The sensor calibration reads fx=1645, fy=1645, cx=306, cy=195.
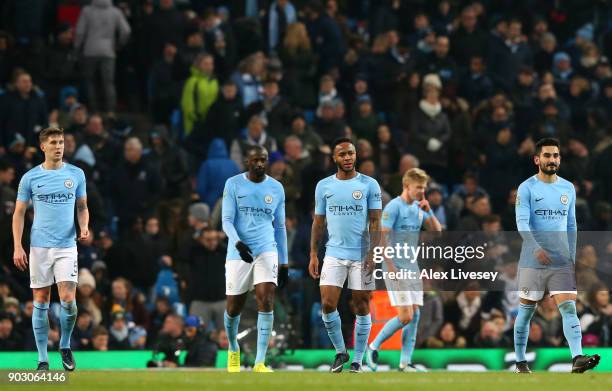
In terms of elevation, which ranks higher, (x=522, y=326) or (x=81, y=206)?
(x=81, y=206)

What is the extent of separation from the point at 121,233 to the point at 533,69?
9518 millimetres

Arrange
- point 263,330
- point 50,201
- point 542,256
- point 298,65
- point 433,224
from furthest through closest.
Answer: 1. point 298,65
2. point 433,224
3. point 263,330
4. point 50,201
5. point 542,256

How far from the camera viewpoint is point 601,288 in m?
25.0

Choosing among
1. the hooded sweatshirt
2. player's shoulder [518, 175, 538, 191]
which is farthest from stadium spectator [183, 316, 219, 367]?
the hooded sweatshirt

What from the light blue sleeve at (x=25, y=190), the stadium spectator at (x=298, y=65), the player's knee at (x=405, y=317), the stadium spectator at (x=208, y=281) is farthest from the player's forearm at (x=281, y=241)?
the stadium spectator at (x=298, y=65)

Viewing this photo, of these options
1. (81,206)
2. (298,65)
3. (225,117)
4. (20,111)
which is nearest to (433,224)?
(81,206)

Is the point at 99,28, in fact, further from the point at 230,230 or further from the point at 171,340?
the point at 230,230

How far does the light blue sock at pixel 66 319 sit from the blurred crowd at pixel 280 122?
451 cm

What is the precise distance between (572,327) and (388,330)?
3.57m

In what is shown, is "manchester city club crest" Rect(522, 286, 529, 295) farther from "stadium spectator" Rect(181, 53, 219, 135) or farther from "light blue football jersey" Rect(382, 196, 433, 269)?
"stadium spectator" Rect(181, 53, 219, 135)

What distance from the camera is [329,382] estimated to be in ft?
55.4

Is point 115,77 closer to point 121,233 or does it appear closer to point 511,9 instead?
point 121,233

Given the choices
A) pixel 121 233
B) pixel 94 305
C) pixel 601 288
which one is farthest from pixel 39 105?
pixel 601 288

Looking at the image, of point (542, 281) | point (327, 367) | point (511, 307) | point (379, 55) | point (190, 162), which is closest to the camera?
point (542, 281)
